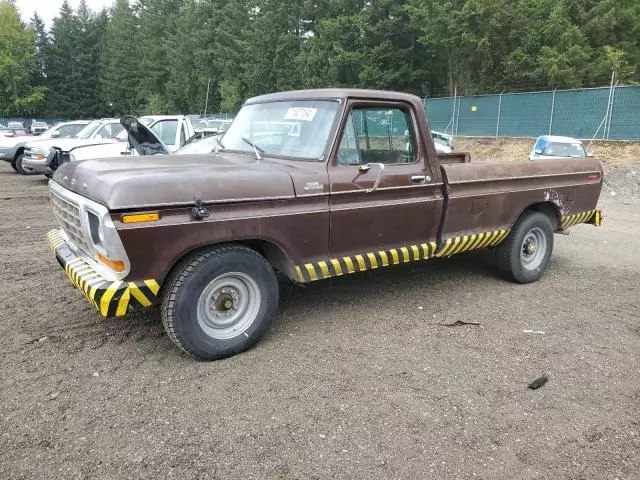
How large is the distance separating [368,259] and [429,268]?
2.14 meters

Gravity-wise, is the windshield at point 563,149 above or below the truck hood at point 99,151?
below

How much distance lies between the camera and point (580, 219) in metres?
6.32

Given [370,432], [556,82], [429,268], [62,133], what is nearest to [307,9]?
[556,82]

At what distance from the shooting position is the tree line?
93.0 ft

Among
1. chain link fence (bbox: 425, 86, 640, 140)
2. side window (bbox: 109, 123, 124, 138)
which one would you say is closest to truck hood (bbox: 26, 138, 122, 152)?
side window (bbox: 109, 123, 124, 138)

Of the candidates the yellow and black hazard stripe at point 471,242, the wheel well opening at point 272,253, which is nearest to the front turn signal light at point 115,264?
the wheel well opening at point 272,253

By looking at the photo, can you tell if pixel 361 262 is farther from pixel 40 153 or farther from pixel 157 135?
pixel 40 153

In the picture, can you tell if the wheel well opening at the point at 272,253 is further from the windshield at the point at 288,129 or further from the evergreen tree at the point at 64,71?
the evergreen tree at the point at 64,71

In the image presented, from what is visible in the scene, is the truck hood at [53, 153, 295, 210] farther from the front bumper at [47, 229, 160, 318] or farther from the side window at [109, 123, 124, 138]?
the side window at [109, 123, 124, 138]

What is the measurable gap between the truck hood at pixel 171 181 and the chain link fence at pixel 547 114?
18932 mm

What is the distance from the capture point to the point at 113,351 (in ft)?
13.0

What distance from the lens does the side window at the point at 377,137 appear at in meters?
4.41

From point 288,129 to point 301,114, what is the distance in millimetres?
174

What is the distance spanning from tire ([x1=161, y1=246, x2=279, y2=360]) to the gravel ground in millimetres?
177
